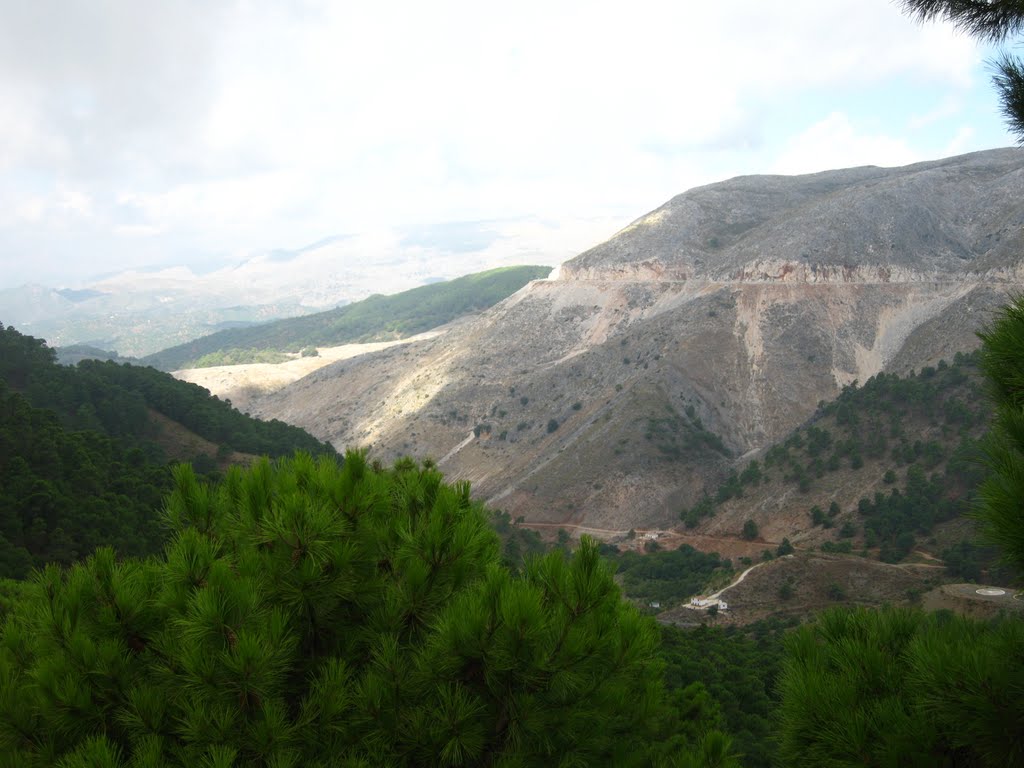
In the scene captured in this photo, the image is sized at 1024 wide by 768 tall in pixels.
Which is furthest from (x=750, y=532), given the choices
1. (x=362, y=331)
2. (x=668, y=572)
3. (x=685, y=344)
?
(x=362, y=331)

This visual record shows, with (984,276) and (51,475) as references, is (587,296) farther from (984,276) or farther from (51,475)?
(51,475)

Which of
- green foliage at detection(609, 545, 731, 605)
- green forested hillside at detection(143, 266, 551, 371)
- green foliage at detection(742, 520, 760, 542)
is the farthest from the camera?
green forested hillside at detection(143, 266, 551, 371)

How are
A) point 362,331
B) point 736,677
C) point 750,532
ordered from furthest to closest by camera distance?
point 362,331
point 750,532
point 736,677

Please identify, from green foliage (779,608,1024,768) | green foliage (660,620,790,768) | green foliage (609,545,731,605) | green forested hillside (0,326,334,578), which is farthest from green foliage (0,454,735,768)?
green foliage (609,545,731,605)

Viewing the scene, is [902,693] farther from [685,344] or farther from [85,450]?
[685,344]

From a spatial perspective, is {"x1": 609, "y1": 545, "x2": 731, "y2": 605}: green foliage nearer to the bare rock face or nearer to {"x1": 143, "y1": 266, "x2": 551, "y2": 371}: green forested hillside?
the bare rock face

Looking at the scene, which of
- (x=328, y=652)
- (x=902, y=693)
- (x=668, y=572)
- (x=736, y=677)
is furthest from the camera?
(x=668, y=572)
